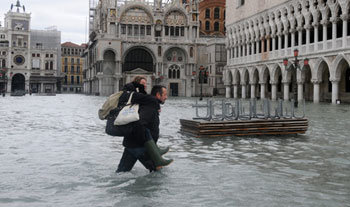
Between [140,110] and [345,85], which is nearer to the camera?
[140,110]

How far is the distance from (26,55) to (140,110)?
108m

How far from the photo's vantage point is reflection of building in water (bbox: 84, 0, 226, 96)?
240ft

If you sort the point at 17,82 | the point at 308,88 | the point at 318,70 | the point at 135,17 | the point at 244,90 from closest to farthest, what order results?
the point at 318,70 → the point at 308,88 → the point at 244,90 → the point at 135,17 → the point at 17,82

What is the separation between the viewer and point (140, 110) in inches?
273

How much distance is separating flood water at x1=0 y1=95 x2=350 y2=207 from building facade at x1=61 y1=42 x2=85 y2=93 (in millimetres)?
118827

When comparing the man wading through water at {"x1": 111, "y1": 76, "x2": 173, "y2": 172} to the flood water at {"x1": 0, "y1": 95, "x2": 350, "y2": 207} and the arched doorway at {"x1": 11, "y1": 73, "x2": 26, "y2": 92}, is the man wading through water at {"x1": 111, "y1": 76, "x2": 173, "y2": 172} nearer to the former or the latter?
the flood water at {"x1": 0, "y1": 95, "x2": 350, "y2": 207}

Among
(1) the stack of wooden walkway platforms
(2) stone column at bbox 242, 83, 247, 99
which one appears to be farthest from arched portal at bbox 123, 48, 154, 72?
(1) the stack of wooden walkway platforms

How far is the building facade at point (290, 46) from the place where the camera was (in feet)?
128

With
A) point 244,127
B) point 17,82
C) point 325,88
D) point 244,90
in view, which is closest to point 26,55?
point 17,82

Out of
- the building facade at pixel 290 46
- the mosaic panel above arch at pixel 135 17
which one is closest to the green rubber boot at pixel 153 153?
the building facade at pixel 290 46

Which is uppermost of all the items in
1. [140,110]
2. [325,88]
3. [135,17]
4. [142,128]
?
[135,17]

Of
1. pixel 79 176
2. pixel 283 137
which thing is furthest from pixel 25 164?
pixel 283 137

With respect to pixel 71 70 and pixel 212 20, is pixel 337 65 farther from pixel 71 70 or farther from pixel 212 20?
pixel 71 70

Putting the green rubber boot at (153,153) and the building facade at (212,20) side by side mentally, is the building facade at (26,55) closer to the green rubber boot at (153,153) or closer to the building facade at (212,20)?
the building facade at (212,20)
